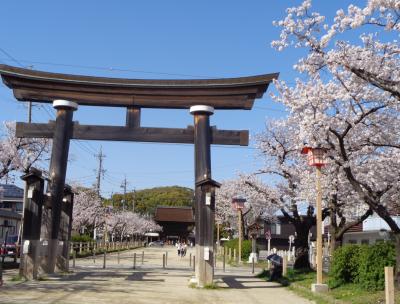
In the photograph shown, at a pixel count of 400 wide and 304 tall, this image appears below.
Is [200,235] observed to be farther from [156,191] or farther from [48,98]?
[156,191]

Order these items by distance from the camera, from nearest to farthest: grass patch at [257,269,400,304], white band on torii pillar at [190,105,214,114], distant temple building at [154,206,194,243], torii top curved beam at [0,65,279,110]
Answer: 1. grass patch at [257,269,400,304]
2. white band on torii pillar at [190,105,214,114]
3. torii top curved beam at [0,65,279,110]
4. distant temple building at [154,206,194,243]

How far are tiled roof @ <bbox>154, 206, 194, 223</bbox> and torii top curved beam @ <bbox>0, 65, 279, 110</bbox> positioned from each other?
99.1 metres

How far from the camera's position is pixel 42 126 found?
68.4 feet

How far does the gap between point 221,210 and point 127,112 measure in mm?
39778

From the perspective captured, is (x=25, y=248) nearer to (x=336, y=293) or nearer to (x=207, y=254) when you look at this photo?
(x=207, y=254)

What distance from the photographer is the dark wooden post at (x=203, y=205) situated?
17.9 meters

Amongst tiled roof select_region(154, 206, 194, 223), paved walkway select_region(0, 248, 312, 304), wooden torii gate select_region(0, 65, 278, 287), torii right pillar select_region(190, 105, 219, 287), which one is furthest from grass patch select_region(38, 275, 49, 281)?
tiled roof select_region(154, 206, 194, 223)

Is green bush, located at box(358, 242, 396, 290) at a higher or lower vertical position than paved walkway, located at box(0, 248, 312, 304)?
higher

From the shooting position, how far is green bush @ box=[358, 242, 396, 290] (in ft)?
45.9

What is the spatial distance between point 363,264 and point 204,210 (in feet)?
20.0

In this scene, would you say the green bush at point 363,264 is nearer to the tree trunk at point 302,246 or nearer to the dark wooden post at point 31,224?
the tree trunk at point 302,246

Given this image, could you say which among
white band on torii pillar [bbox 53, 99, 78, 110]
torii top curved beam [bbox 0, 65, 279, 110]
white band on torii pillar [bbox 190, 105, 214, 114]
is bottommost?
white band on torii pillar [bbox 190, 105, 214, 114]

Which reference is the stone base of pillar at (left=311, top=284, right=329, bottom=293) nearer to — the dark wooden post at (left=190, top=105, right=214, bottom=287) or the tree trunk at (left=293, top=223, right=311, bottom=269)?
the dark wooden post at (left=190, top=105, right=214, bottom=287)

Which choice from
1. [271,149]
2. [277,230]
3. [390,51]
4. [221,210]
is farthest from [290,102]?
[277,230]
